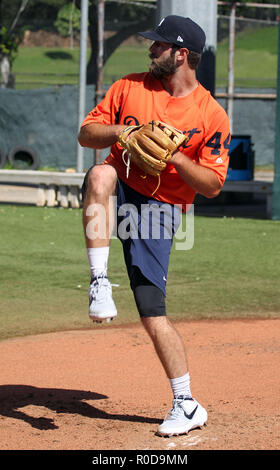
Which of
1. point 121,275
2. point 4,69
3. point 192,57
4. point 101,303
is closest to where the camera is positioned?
point 101,303

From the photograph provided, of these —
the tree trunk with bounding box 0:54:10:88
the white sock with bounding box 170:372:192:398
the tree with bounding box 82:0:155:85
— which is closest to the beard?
the white sock with bounding box 170:372:192:398

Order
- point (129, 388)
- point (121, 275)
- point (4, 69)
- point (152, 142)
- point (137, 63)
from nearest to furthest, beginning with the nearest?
point (152, 142), point (129, 388), point (121, 275), point (4, 69), point (137, 63)

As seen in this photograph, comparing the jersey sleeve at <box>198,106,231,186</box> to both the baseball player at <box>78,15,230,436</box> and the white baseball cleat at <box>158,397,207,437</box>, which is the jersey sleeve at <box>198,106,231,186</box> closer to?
the baseball player at <box>78,15,230,436</box>

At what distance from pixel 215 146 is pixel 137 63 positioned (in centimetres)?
3811

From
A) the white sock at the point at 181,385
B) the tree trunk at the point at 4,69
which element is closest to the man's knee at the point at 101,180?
the white sock at the point at 181,385

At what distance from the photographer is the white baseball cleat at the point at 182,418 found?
15.8 feet

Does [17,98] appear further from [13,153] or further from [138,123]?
[138,123]

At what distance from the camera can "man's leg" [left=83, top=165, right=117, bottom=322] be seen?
15.2ft

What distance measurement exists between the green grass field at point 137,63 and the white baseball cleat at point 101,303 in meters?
26.2

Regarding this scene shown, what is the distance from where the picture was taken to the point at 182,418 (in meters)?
4.86

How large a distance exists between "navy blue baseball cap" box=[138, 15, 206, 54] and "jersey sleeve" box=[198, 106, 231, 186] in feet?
1.38

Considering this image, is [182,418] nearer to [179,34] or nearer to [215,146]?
[215,146]

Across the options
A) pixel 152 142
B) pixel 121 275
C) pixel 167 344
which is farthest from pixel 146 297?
pixel 121 275

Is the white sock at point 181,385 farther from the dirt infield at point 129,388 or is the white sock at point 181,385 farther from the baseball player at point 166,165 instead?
the dirt infield at point 129,388
